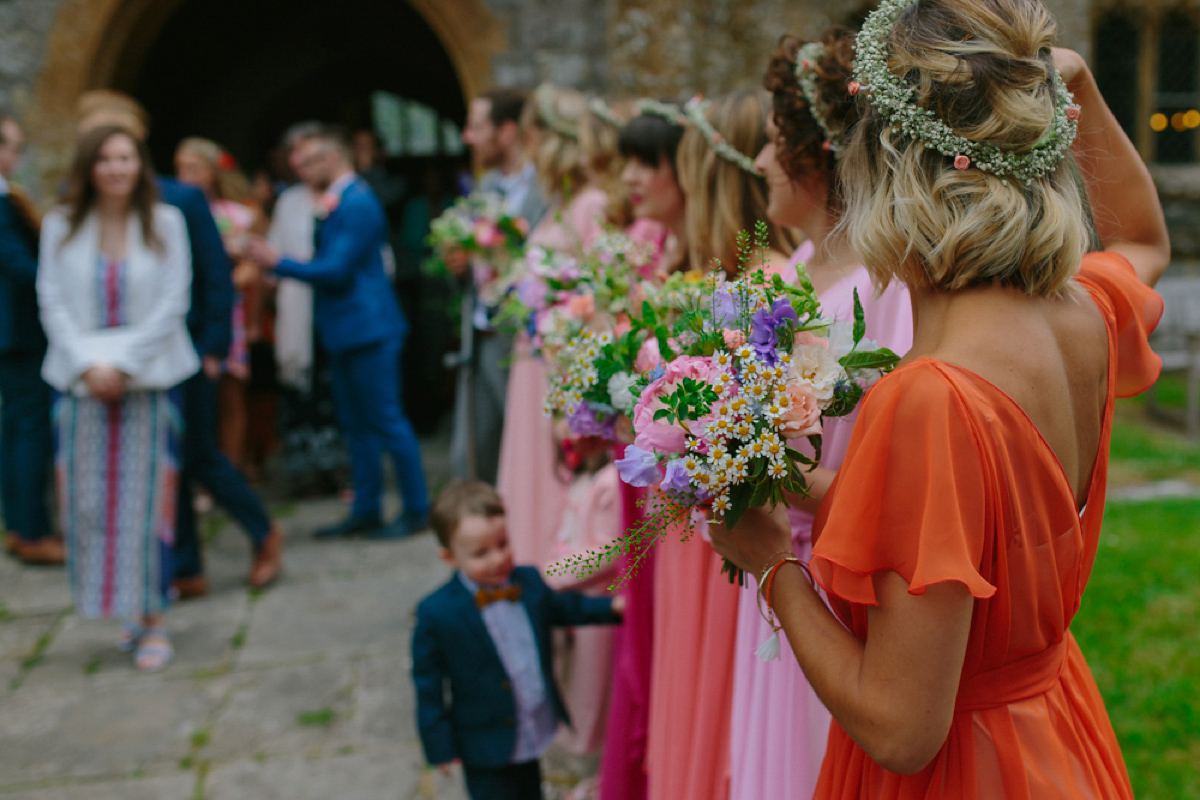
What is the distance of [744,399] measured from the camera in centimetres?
146

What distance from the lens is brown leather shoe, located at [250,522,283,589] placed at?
536 centimetres

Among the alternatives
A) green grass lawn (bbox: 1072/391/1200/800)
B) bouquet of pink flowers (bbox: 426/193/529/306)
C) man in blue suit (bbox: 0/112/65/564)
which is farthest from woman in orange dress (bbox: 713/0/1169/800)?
man in blue suit (bbox: 0/112/65/564)

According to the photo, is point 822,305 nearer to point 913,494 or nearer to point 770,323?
point 770,323

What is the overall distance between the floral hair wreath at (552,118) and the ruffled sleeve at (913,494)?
3294mm

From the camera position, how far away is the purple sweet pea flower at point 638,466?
1.56 m

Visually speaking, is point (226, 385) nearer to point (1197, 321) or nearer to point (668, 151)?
point (668, 151)

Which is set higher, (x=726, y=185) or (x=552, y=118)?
(x=552, y=118)

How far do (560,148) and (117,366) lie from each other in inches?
80.0

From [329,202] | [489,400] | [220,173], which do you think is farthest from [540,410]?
[220,173]

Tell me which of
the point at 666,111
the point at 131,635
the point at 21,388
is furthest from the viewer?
the point at 21,388

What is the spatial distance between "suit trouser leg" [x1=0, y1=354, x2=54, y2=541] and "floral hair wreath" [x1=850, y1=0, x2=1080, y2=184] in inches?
216

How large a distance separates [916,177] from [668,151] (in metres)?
1.83

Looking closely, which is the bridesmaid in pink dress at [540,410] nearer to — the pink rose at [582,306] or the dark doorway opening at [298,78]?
the pink rose at [582,306]

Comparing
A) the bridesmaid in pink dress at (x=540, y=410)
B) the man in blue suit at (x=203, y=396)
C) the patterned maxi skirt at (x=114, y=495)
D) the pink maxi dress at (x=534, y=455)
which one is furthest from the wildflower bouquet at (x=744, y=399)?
the man in blue suit at (x=203, y=396)
